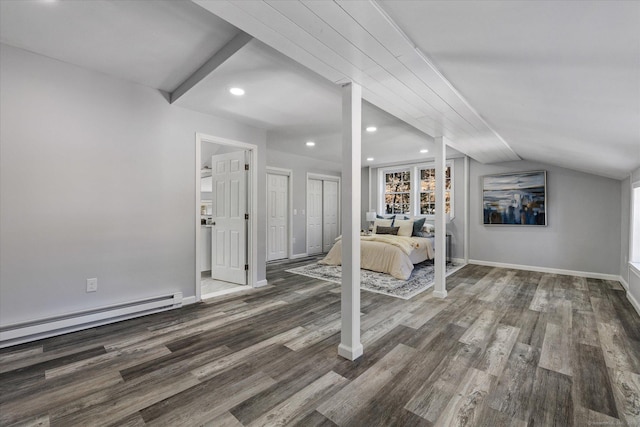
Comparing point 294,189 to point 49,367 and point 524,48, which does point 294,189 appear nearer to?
point 49,367

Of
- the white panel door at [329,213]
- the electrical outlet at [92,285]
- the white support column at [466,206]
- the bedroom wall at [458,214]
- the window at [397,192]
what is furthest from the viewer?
the white panel door at [329,213]

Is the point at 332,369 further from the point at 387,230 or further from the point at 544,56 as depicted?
the point at 387,230

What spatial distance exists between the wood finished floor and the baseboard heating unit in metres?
0.10

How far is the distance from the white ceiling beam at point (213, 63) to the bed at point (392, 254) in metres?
3.71

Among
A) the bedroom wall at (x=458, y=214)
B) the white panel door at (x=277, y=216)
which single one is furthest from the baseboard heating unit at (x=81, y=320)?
the bedroom wall at (x=458, y=214)

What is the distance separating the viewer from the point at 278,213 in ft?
20.9

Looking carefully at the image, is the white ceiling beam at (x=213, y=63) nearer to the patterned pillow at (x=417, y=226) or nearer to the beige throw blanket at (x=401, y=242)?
the beige throw blanket at (x=401, y=242)

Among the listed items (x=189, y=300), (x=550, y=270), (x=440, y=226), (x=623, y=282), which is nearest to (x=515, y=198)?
(x=550, y=270)

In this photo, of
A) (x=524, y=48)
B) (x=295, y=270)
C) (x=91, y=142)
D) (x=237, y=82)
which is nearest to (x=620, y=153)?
(x=524, y=48)

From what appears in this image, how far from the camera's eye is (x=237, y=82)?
8.38 feet

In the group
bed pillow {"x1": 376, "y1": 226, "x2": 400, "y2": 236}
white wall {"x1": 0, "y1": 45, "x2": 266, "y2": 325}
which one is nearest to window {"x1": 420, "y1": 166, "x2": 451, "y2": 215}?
bed pillow {"x1": 376, "y1": 226, "x2": 400, "y2": 236}

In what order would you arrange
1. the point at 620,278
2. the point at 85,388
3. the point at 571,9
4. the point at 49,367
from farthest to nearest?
the point at 620,278 < the point at 49,367 < the point at 85,388 < the point at 571,9

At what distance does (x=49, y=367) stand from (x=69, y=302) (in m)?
0.72

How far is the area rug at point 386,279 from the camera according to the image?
3882 mm
